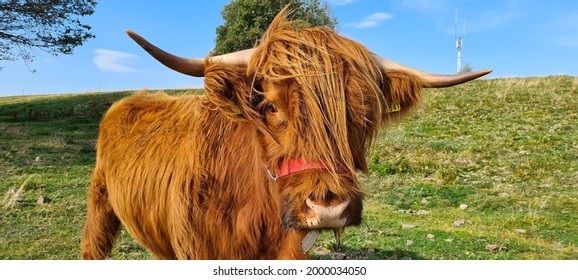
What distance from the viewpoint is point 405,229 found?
6.67 m

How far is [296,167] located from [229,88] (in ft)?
2.58

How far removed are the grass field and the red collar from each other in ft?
5.55

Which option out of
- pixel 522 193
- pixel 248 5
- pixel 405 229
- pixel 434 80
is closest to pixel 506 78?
pixel 248 5

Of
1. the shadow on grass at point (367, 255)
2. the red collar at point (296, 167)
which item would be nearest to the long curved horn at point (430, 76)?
the red collar at point (296, 167)

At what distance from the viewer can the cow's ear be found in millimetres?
2877

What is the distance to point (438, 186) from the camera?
9203 mm

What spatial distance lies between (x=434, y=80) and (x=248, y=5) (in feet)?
64.2

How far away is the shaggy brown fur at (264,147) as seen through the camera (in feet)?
8.22

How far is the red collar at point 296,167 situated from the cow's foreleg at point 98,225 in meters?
3.07

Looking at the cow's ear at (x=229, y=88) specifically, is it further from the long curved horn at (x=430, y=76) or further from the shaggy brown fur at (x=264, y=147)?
the long curved horn at (x=430, y=76)

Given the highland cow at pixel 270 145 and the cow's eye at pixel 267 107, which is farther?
the cow's eye at pixel 267 107

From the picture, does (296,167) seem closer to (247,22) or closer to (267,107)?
(267,107)

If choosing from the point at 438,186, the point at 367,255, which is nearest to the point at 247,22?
the point at 438,186
